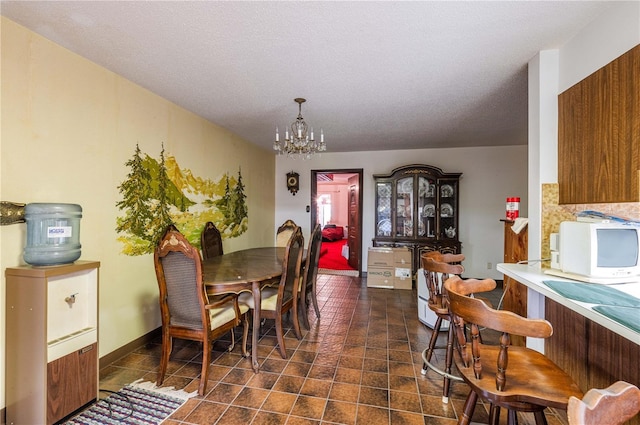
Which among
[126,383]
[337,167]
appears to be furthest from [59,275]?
[337,167]

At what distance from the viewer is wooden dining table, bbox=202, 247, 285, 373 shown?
86.3 inches

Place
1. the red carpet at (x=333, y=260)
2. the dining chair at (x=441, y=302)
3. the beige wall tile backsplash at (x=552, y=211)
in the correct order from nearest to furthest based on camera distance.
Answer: the dining chair at (x=441, y=302)
the beige wall tile backsplash at (x=552, y=211)
the red carpet at (x=333, y=260)

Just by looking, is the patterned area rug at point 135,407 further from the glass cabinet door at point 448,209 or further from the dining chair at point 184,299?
the glass cabinet door at point 448,209

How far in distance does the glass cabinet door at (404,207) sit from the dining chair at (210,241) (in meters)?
3.05

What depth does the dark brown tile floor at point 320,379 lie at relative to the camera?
5.89ft

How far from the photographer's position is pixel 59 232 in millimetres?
1797

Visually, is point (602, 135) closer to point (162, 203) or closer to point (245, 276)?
point (245, 276)

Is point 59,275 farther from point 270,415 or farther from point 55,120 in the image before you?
point 270,415

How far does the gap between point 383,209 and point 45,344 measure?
15.1 feet

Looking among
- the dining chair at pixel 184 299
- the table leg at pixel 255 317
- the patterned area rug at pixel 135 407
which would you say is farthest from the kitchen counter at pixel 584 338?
the patterned area rug at pixel 135 407

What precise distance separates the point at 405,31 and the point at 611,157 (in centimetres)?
135

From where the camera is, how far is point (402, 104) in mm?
3111

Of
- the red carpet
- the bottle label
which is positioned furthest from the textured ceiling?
the red carpet

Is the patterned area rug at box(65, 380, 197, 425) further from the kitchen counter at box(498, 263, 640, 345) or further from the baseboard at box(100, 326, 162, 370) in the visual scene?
the kitchen counter at box(498, 263, 640, 345)
